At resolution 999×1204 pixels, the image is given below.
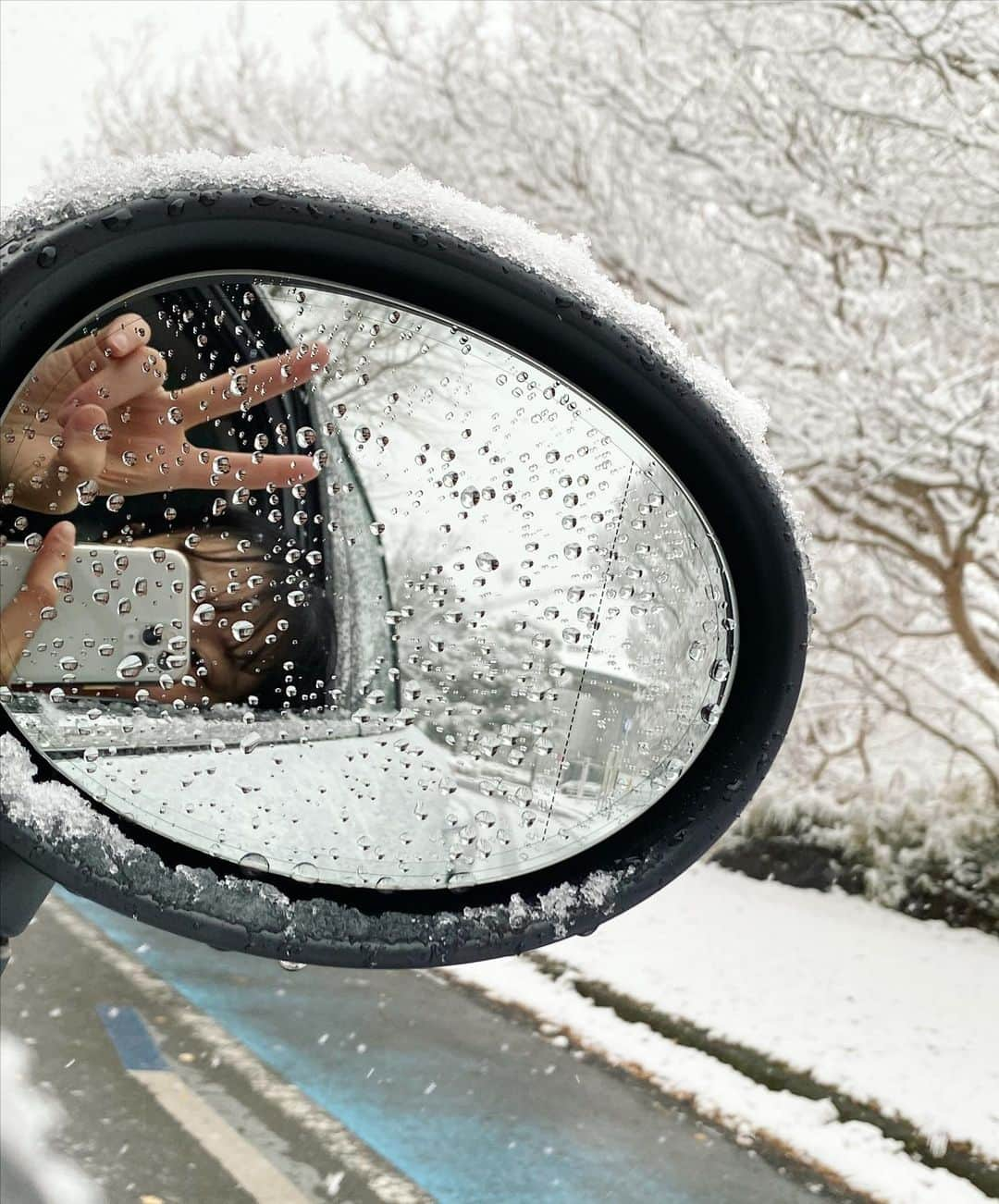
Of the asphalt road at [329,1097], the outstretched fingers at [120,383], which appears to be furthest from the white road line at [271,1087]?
the outstretched fingers at [120,383]

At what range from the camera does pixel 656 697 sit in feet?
3.32

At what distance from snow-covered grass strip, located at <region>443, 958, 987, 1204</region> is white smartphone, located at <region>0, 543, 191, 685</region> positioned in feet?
10.1

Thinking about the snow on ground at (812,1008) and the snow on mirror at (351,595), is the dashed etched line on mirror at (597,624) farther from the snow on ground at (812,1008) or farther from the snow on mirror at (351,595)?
the snow on ground at (812,1008)

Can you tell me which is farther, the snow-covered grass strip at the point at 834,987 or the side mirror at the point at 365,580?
the snow-covered grass strip at the point at 834,987

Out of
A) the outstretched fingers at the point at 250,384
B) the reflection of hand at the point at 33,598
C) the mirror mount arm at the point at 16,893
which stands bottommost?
the mirror mount arm at the point at 16,893

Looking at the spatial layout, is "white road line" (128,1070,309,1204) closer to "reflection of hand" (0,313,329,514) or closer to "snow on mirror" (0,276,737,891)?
"snow on mirror" (0,276,737,891)

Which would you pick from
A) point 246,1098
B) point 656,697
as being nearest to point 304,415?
point 656,697

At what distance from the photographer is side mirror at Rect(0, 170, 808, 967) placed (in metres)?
0.76

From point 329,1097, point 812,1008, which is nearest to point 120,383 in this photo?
point 329,1097

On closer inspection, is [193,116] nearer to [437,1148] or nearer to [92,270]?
[437,1148]

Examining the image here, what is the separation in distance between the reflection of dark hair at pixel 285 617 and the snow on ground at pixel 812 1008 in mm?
2928

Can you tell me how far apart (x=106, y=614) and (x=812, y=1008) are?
4.65 meters

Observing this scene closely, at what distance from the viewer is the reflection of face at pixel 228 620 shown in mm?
876

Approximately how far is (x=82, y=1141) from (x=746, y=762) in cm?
275
